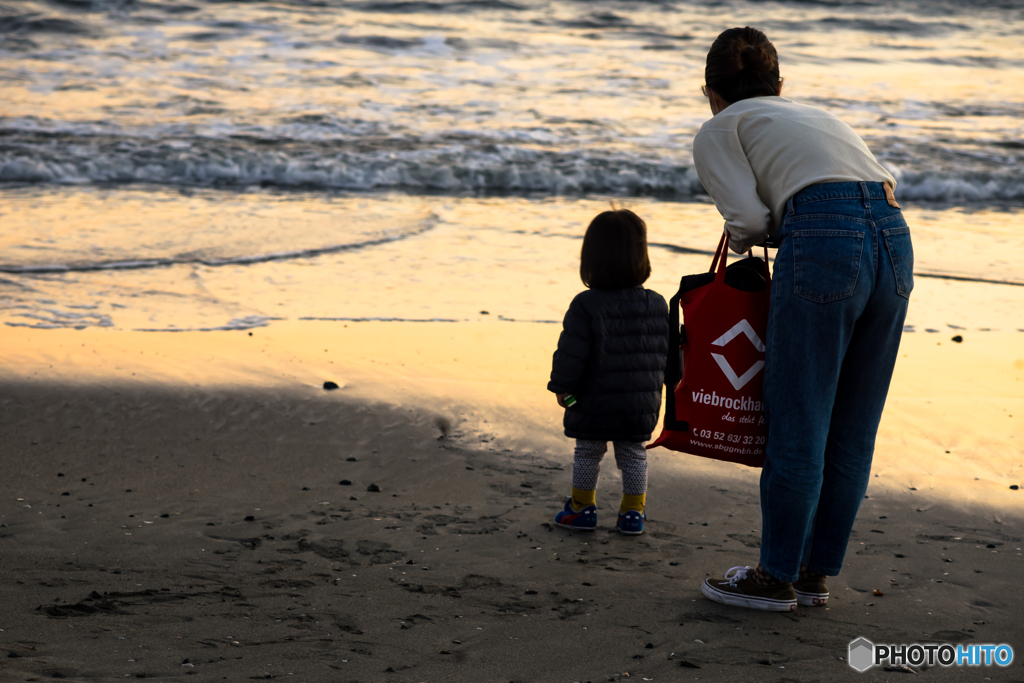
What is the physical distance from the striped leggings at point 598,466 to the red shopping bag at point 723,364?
2.33 feet

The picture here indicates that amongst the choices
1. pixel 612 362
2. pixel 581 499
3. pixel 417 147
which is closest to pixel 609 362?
pixel 612 362

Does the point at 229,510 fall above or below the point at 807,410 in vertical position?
below

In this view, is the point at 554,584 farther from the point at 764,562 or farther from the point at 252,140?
the point at 252,140

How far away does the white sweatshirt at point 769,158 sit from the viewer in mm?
2406

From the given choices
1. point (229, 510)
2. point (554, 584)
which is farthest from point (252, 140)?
point (554, 584)

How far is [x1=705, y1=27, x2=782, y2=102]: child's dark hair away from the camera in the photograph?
2475 millimetres

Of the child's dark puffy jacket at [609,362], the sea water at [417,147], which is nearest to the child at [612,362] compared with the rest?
the child's dark puffy jacket at [609,362]

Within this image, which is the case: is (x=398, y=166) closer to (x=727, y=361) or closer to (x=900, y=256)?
(x=727, y=361)

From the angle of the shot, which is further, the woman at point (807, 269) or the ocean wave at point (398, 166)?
the ocean wave at point (398, 166)

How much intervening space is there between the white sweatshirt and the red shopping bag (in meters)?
0.16

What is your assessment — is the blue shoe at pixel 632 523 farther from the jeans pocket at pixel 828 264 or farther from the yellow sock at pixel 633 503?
the jeans pocket at pixel 828 264

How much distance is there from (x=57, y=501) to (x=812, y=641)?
8.59ft

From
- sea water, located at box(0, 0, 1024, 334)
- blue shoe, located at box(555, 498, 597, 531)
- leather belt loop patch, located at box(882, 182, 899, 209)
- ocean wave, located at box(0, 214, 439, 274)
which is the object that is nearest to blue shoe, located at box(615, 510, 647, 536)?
blue shoe, located at box(555, 498, 597, 531)

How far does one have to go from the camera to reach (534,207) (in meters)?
9.52
